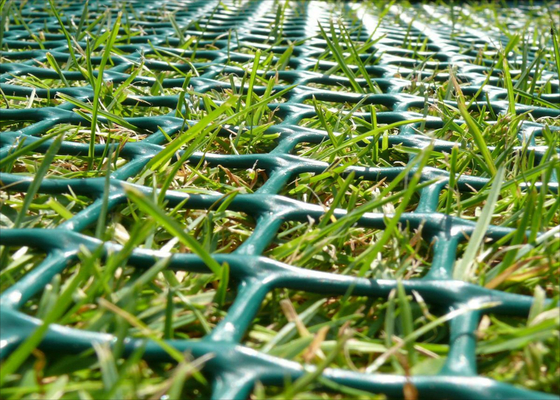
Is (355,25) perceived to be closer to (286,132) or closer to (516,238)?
(286,132)

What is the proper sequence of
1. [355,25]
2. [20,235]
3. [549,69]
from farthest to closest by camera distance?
[355,25], [549,69], [20,235]

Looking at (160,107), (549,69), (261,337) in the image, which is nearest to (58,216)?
(261,337)

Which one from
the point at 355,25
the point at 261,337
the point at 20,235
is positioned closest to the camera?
the point at 261,337

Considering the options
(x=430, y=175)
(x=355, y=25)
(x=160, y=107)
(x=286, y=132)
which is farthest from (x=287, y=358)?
(x=355, y=25)

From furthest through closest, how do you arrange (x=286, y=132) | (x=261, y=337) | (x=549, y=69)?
(x=549, y=69) → (x=286, y=132) → (x=261, y=337)

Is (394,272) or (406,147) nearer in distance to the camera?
(394,272)

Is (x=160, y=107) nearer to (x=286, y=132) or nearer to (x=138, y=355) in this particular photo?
(x=286, y=132)
